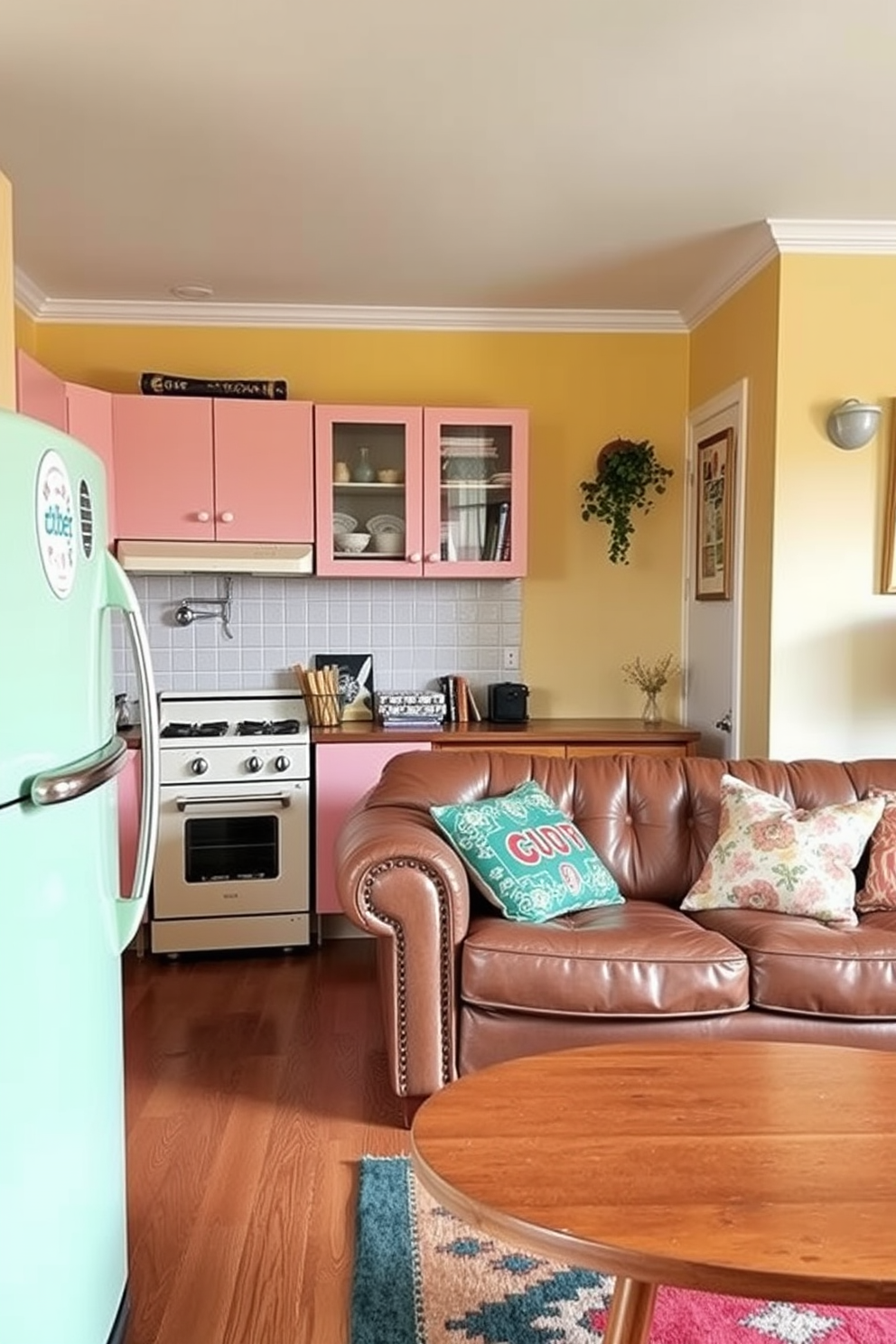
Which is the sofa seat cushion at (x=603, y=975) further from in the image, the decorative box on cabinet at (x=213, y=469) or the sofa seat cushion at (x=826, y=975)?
the decorative box on cabinet at (x=213, y=469)

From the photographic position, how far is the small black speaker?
407 centimetres

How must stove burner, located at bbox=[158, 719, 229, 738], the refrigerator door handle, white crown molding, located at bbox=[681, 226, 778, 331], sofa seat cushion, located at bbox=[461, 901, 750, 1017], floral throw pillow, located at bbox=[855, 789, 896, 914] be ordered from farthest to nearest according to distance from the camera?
stove burner, located at bbox=[158, 719, 229, 738] < white crown molding, located at bbox=[681, 226, 778, 331] < floral throw pillow, located at bbox=[855, 789, 896, 914] < sofa seat cushion, located at bbox=[461, 901, 750, 1017] < the refrigerator door handle

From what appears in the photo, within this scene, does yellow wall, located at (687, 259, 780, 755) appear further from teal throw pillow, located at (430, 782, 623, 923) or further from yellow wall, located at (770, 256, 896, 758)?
teal throw pillow, located at (430, 782, 623, 923)

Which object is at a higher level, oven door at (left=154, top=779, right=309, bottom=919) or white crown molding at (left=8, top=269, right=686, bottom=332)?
white crown molding at (left=8, top=269, right=686, bottom=332)

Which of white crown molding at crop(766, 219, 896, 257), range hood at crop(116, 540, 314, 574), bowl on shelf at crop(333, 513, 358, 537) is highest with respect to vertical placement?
white crown molding at crop(766, 219, 896, 257)

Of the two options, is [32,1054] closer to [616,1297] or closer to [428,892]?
[616,1297]

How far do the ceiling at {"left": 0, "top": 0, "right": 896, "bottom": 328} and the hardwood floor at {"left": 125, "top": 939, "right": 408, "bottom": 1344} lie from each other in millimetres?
2560

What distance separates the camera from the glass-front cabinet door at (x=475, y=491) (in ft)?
12.8

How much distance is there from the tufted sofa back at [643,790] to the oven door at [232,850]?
0.79 m

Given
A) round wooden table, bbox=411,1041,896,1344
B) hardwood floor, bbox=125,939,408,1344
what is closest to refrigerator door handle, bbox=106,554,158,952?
round wooden table, bbox=411,1041,896,1344

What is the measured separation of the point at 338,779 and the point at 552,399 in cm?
189

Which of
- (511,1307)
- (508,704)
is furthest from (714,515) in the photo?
(511,1307)

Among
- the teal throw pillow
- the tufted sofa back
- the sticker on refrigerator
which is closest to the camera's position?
the sticker on refrigerator

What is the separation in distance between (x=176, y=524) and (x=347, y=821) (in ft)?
5.28
